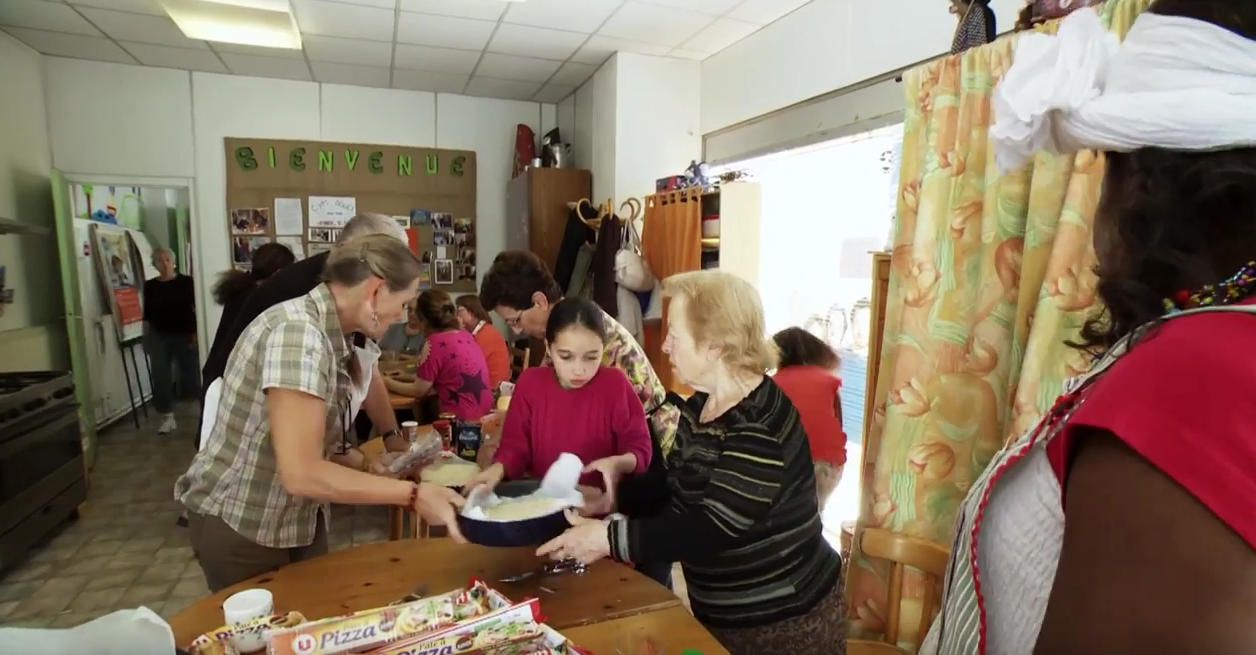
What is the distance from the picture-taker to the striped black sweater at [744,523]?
122 centimetres

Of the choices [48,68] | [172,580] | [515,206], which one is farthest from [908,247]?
[48,68]

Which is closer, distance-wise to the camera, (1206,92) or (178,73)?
(1206,92)

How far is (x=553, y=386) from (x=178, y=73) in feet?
15.4

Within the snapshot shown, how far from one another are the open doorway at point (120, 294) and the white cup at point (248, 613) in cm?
438

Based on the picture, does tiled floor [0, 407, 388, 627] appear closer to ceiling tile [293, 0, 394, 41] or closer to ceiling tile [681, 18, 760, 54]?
ceiling tile [293, 0, 394, 41]

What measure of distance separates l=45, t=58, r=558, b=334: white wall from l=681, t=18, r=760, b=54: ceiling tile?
2035 mm

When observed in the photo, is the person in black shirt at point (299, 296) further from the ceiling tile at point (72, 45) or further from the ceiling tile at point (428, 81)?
the ceiling tile at point (72, 45)

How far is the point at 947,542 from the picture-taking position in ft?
5.57

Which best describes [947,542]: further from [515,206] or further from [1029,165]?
[515,206]

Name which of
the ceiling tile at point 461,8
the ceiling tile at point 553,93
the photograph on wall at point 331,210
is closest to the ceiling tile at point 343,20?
the ceiling tile at point 461,8

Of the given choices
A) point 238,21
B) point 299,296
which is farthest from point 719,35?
point 299,296

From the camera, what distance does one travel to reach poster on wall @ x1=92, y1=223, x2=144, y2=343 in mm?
5402

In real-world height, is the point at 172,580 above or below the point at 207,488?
below

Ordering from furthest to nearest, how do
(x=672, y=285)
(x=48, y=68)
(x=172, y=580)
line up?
(x=48, y=68) → (x=172, y=580) → (x=672, y=285)
